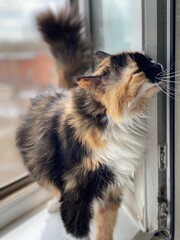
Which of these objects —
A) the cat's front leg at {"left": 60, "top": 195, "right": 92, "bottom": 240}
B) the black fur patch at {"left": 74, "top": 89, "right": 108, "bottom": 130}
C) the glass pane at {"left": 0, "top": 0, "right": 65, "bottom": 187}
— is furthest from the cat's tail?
the cat's front leg at {"left": 60, "top": 195, "right": 92, "bottom": 240}

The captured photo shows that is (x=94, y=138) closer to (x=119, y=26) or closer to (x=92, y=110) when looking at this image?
(x=92, y=110)

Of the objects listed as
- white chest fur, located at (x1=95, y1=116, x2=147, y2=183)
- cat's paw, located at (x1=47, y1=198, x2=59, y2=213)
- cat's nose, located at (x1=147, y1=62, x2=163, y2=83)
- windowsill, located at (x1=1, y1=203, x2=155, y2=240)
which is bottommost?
windowsill, located at (x1=1, y1=203, x2=155, y2=240)

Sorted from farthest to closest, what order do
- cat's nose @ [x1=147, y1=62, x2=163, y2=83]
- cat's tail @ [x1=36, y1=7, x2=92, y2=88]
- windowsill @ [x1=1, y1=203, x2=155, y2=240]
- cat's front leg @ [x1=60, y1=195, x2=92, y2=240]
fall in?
cat's tail @ [x1=36, y1=7, x2=92, y2=88] → windowsill @ [x1=1, y1=203, x2=155, y2=240] → cat's front leg @ [x1=60, y1=195, x2=92, y2=240] → cat's nose @ [x1=147, y1=62, x2=163, y2=83]

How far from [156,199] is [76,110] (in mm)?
332

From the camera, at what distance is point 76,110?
2.55 ft

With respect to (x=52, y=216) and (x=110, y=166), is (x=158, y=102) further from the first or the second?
(x=52, y=216)

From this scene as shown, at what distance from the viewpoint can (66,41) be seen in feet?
3.51

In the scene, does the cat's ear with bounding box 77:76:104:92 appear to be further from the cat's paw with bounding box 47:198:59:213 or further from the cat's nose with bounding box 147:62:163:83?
the cat's paw with bounding box 47:198:59:213

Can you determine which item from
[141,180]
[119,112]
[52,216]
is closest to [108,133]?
[119,112]

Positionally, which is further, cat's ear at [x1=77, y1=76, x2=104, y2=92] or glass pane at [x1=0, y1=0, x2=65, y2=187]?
glass pane at [x1=0, y1=0, x2=65, y2=187]

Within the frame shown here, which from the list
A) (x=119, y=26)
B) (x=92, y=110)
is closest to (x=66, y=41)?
(x=119, y=26)

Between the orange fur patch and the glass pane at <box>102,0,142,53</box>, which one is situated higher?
the glass pane at <box>102,0,142,53</box>

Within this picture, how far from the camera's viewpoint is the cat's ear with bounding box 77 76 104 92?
2.21 ft

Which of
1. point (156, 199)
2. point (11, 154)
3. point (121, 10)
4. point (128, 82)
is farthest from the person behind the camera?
point (11, 154)
